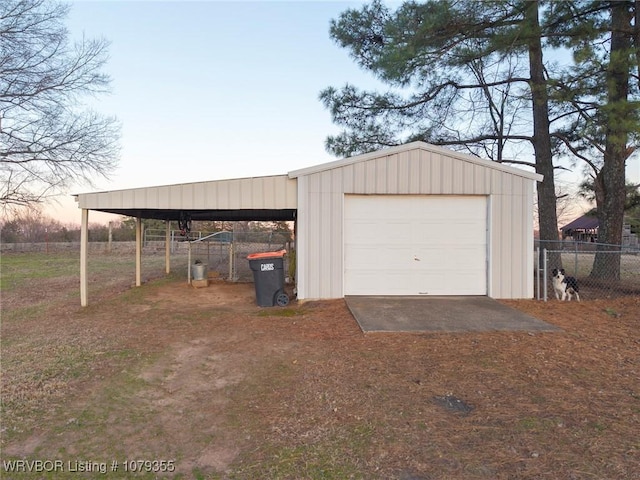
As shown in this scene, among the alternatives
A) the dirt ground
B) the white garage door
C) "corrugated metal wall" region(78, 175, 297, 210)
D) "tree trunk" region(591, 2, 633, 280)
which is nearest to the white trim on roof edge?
"corrugated metal wall" region(78, 175, 297, 210)

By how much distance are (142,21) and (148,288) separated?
6385 mm

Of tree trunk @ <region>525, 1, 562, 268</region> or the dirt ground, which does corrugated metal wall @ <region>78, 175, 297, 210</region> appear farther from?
tree trunk @ <region>525, 1, 562, 268</region>

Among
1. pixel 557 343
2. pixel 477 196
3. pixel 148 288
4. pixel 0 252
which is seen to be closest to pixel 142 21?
pixel 148 288

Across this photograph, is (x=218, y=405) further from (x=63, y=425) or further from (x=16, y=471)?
(x=16, y=471)

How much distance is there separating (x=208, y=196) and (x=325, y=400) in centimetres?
494

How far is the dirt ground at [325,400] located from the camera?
2.46 m

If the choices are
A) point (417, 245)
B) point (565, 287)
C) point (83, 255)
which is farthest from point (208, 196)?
point (565, 287)

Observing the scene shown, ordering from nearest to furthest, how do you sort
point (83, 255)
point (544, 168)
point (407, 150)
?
point (407, 150) < point (83, 255) < point (544, 168)

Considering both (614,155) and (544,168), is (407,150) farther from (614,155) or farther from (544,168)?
(614,155)

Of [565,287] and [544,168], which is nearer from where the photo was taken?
[565,287]

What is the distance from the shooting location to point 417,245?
24.6 ft

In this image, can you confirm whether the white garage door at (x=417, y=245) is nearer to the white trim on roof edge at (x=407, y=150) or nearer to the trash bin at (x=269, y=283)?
the white trim on roof edge at (x=407, y=150)

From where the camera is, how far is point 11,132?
46.6 ft

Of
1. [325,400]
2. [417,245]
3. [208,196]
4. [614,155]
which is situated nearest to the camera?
[325,400]
